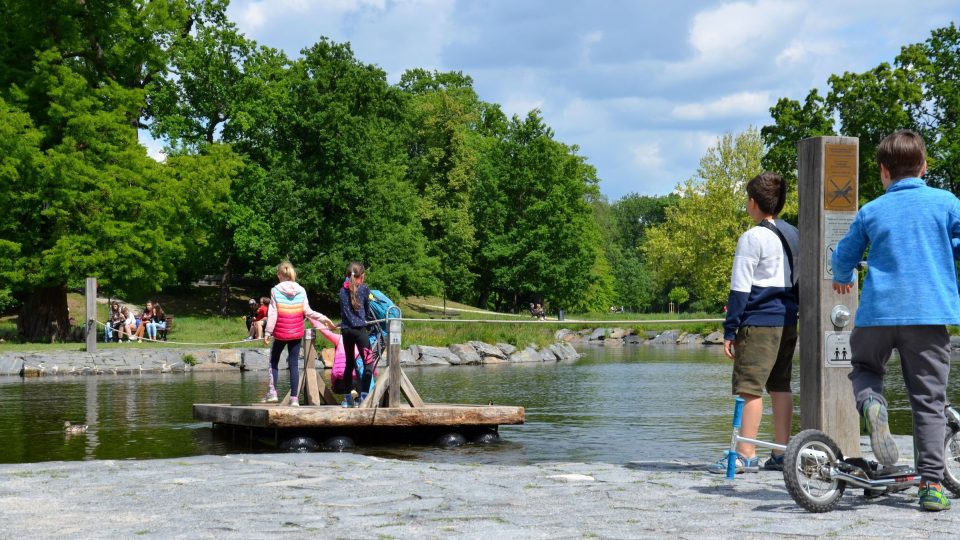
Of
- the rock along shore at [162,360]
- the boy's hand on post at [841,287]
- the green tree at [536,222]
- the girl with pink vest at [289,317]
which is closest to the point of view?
the boy's hand on post at [841,287]

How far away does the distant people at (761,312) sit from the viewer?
295 inches

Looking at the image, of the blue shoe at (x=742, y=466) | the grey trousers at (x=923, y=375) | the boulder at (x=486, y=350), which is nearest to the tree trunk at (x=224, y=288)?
the boulder at (x=486, y=350)

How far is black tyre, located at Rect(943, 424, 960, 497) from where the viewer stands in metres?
6.32

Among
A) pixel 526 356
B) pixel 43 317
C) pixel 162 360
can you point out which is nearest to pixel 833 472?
pixel 162 360

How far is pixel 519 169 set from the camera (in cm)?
6694

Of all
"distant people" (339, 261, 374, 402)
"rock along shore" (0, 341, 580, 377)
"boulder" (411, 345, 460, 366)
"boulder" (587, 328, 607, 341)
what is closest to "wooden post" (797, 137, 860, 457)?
"distant people" (339, 261, 374, 402)

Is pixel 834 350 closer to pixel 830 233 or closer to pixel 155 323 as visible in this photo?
pixel 830 233

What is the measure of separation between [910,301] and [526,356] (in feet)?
104

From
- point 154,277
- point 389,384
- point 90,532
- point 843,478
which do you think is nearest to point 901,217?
point 843,478

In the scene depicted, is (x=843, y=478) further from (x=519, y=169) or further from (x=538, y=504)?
(x=519, y=169)

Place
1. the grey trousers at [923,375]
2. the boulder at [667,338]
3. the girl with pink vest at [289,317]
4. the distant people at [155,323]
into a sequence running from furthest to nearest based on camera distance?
the boulder at [667,338]
the distant people at [155,323]
the girl with pink vest at [289,317]
the grey trousers at [923,375]

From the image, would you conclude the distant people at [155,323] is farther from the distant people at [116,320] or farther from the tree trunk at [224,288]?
the tree trunk at [224,288]

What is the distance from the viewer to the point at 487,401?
18.4 metres

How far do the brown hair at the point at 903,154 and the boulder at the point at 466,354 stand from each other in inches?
1131
